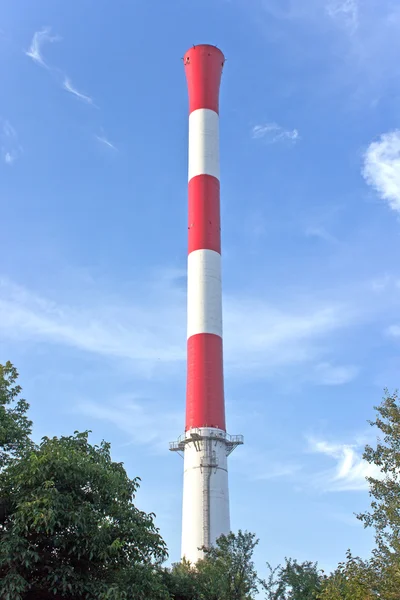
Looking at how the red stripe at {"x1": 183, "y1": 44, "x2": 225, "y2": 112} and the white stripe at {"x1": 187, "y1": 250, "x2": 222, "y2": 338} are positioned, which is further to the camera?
the red stripe at {"x1": 183, "y1": 44, "x2": 225, "y2": 112}

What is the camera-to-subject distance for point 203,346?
41250 mm

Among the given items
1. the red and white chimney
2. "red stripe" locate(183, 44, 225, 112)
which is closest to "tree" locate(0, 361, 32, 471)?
the red and white chimney

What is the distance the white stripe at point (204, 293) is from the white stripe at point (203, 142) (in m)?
6.37

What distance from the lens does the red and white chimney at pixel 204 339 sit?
3859cm

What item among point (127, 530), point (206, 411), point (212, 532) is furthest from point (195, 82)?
point (127, 530)

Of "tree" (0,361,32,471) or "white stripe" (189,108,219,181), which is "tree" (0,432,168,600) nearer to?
"tree" (0,361,32,471)

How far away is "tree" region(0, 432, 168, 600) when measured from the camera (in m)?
15.9

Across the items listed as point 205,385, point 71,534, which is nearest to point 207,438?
point 205,385

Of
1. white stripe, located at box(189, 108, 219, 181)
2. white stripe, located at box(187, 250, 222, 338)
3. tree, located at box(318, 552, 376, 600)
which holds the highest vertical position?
white stripe, located at box(189, 108, 219, 181)

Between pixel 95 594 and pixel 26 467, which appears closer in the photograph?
pixel 95 594

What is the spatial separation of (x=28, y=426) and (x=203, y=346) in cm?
2169

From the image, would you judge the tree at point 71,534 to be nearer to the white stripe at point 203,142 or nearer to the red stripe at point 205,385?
the red stripe at point 205,385

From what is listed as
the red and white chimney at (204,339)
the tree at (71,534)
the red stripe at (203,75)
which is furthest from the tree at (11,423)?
the red stripe at (203,75)

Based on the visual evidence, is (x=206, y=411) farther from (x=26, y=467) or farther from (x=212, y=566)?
(x=26, y=467)
